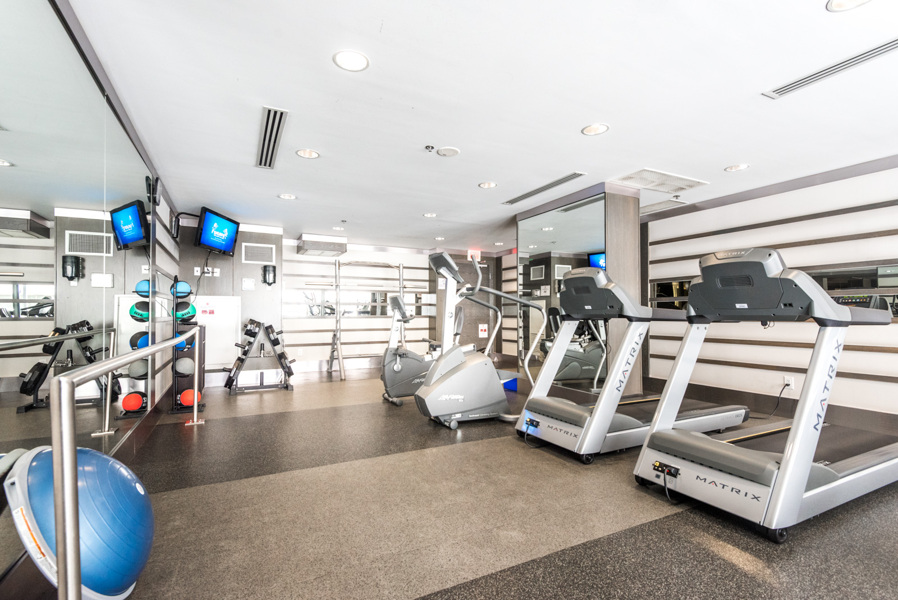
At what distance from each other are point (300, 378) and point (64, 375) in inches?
266

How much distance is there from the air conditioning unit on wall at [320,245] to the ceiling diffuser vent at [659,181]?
5198 mm

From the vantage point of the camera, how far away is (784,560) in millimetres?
1942

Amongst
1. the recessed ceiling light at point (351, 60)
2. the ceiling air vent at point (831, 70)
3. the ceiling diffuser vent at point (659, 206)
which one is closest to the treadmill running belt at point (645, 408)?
the ceiling air vent at point (831, 70)

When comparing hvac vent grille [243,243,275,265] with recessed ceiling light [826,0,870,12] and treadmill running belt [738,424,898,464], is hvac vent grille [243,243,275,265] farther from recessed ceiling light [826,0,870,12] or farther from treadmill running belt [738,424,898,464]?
recessed ceiling light [826,0,870,12]

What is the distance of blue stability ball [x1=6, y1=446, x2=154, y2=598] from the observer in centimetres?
130

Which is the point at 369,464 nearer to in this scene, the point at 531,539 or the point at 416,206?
the point at 531,539

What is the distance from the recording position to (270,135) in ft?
11.7

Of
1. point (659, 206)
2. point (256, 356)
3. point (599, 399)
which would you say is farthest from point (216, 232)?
point (659, 206)

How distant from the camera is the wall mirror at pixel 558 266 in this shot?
5566 mm

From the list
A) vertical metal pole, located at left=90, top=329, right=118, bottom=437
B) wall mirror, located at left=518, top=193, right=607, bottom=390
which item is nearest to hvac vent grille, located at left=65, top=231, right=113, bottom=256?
vertical metal pole, located at left=90, top=329, right=118, bottom=437

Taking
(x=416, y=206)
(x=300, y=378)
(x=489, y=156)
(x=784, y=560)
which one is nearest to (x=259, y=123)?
(x=489, y=156)

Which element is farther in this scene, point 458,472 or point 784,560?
point 458,472

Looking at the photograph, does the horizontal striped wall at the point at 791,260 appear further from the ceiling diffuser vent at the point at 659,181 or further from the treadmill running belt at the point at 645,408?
the treadmill running belt at the point at 645,408

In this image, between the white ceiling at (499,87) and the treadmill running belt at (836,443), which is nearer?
the white ceiling at (499,87)
